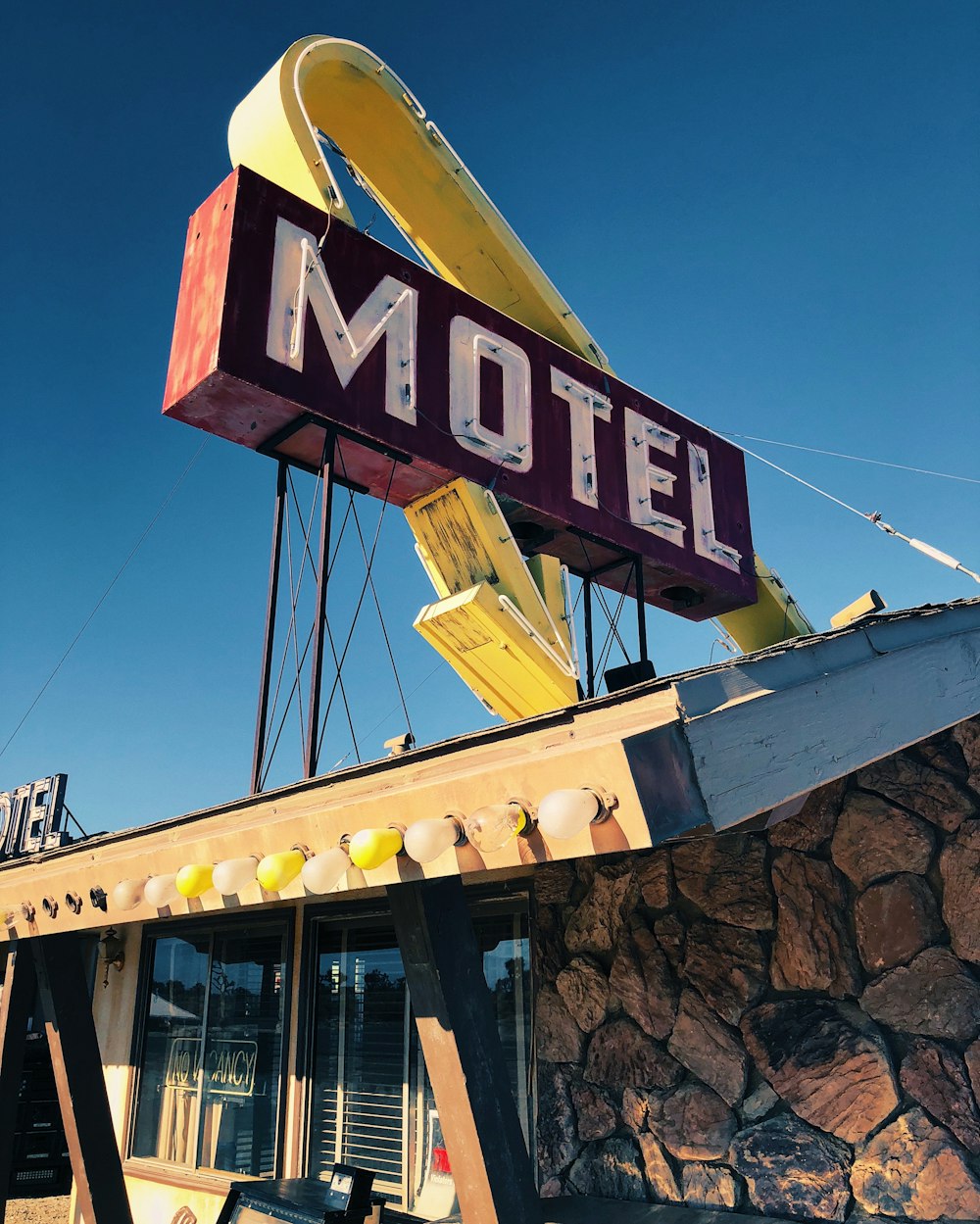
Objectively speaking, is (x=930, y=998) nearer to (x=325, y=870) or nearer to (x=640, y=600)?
(x=325, y=870)

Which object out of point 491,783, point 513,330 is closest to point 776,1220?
point 491,783

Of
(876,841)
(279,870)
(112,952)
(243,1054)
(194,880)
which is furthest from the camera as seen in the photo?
(112,952)

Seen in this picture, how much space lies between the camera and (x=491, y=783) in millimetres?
3688

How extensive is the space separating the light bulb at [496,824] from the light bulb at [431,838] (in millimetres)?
105

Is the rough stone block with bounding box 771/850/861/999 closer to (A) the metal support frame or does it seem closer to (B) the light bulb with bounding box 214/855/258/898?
(B) the light bulb with bounding box 214/855/258/898

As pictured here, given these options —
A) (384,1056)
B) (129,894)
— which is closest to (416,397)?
(129,894)

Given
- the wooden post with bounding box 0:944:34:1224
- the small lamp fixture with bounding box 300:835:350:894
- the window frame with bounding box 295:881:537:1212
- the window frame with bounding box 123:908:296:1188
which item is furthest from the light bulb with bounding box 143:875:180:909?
the window frame with bounding box 123:908:296:1188

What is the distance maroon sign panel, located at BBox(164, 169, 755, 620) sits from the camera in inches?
303

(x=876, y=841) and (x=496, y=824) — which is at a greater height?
(x=876, y=841)

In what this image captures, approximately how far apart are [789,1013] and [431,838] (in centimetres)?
282

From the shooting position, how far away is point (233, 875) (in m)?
4.63

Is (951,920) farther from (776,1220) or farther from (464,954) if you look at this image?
(464,954)

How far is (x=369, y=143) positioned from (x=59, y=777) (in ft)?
25.8

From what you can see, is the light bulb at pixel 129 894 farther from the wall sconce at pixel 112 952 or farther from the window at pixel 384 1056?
the wall sconce at pixel 112 952
